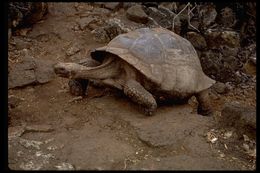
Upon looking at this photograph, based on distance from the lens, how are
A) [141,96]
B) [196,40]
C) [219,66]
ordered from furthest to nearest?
[196,40], [219,66], [141,96]

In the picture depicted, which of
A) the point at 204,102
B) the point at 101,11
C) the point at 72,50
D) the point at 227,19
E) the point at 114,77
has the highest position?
the point at 227,19

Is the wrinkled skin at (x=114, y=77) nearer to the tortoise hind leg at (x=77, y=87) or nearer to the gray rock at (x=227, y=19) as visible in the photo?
the tortoise hind leg at (x=77, y=87)

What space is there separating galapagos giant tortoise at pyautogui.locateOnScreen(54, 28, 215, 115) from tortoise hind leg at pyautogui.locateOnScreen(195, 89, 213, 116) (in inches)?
4.4

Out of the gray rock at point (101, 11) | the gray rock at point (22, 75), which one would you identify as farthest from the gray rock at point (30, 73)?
the gray rock at point (101, 11)

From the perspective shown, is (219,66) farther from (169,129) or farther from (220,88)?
(169,129)

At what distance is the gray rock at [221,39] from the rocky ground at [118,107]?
2cm

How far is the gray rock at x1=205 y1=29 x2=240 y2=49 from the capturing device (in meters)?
6.60

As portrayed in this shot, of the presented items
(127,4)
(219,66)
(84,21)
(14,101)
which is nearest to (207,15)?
(219,66)

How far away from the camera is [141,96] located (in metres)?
4.39

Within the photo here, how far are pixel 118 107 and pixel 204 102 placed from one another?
3.59ft

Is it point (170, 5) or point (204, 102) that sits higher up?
point (170, 5)

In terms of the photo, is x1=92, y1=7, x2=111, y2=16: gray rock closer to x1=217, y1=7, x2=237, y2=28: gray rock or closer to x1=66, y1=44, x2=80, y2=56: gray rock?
x1=66, y1=44, x2=80, y2=56: gray rock

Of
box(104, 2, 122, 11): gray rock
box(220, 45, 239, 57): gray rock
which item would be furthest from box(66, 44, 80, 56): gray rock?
box(220, 45, 239, 57): gray rock

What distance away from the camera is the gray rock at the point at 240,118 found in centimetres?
381
